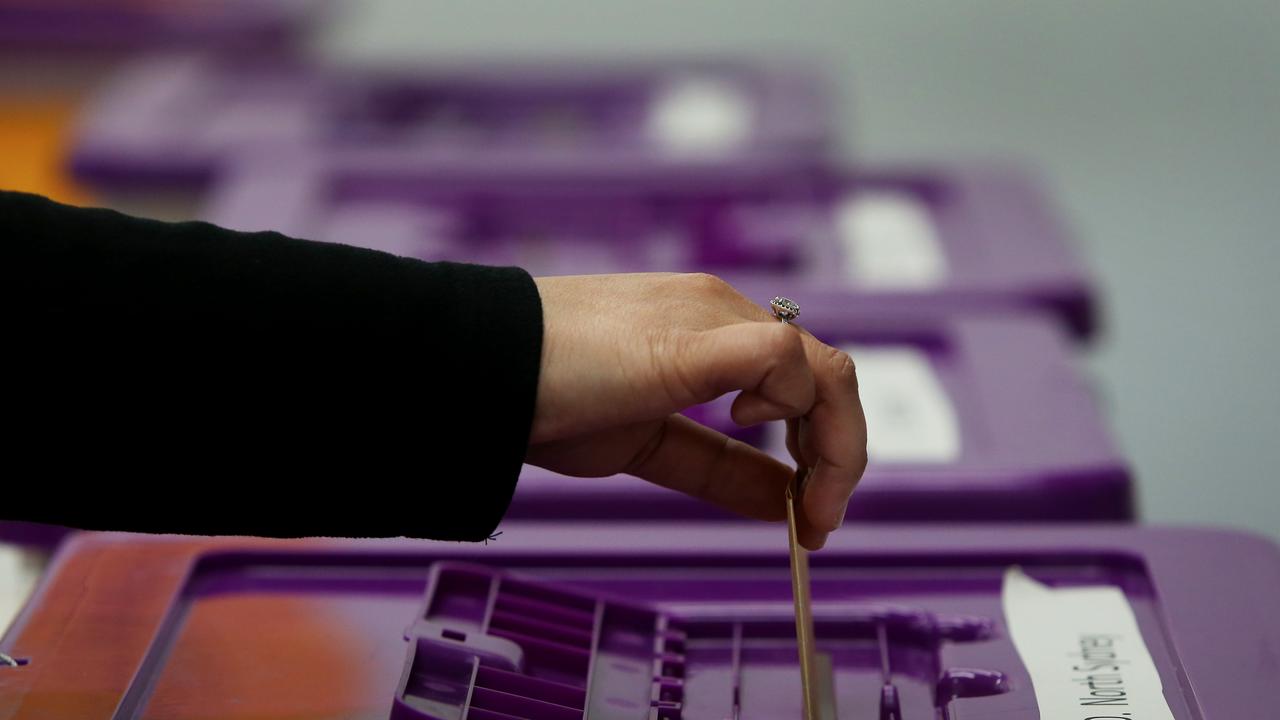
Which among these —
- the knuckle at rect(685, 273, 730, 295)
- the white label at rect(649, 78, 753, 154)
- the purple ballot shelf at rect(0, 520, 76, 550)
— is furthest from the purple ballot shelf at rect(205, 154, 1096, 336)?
the knuckle at rect(685, 273, 730, 295)

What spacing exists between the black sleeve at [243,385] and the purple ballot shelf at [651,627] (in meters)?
0.13

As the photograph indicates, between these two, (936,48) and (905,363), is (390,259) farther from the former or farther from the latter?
(936,48)

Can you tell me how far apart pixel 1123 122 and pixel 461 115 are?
0.87 m

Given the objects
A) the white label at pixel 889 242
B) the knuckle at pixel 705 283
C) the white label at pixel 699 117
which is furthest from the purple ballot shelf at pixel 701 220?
the knuckle at pixel 705 283

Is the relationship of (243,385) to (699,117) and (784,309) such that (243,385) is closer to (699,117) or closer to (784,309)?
(784,309)

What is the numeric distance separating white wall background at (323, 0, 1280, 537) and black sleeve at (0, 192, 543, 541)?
0.88 metres

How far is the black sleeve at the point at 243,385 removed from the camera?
1.90ft

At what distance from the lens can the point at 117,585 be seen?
2.59 ft

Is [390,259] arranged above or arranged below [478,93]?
below

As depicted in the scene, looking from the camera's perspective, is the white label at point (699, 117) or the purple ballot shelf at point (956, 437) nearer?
the purple ballot shelf at point (956, 437)

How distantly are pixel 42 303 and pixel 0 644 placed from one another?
25 cm

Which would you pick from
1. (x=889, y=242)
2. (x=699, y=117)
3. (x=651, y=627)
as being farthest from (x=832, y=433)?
(x=699, y=117)

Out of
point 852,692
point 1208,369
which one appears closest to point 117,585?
point 852,692

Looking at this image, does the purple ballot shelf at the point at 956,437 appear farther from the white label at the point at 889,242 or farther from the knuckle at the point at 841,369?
the knuckle at the point at 841,369
